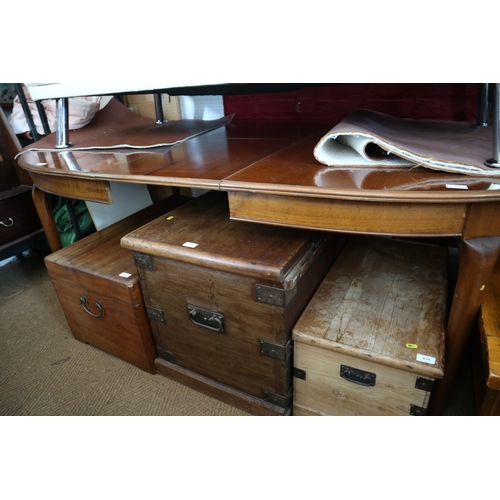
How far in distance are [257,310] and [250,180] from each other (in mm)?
325

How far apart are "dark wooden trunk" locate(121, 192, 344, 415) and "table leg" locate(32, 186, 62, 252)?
68 centimetres

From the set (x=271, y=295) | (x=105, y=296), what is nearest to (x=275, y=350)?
(x=271, y=295)

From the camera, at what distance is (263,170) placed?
0.86 metres

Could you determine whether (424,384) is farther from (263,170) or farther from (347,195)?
(263,170)

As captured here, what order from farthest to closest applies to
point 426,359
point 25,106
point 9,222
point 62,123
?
point 9,222, point 25,106, point 62,123, point 426,359

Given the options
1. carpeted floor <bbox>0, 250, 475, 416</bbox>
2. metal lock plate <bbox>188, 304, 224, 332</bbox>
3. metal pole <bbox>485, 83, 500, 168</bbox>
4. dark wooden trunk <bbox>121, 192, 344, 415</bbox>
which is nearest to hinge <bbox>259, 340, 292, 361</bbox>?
dark wooden trunk <bbox>121, 192, 344, 415</bbox>

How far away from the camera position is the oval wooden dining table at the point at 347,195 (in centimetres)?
66

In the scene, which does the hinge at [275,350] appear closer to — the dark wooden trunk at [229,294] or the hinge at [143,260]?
the dark wooden trunk at [229,294]

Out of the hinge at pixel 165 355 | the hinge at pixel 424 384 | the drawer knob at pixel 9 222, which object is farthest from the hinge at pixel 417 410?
the drawer knob at pixel 9 222

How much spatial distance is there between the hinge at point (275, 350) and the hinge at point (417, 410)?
32 cm

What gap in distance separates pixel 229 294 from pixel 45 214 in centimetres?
102

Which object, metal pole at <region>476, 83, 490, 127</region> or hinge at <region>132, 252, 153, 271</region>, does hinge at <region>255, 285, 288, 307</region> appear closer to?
hinge at <region>132, 252, 153, 271</region>

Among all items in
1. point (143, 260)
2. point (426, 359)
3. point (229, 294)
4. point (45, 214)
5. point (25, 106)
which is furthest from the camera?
point (25, 106)

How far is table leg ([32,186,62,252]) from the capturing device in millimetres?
1457
